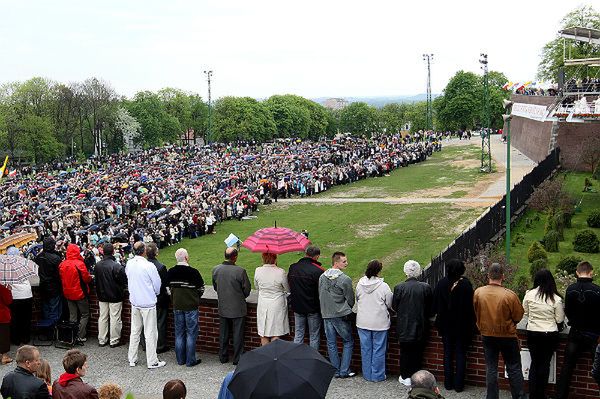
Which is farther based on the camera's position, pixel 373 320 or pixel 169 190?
pixel 169 190

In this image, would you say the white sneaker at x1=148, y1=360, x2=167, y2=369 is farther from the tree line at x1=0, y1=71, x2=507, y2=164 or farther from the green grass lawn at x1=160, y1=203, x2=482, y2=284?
the tree line at x1=0, y1=71, x2=507, y2=164

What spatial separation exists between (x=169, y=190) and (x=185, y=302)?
109ft

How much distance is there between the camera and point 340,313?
7949 millimetres

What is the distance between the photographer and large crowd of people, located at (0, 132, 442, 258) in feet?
100

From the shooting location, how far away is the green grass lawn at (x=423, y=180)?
138ft

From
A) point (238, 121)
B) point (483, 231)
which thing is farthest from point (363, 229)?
point (238, 121)

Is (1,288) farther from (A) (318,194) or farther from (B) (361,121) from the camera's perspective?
(B) (361,121)

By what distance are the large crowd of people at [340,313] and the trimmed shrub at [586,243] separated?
16075mm

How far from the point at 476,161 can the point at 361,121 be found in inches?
2873

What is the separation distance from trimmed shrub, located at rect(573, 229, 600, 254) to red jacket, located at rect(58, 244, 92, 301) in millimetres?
17762

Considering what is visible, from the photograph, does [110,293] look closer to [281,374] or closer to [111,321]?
[111,321]

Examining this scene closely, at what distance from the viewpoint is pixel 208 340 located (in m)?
9.08

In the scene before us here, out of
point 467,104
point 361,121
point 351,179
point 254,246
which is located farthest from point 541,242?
point 361,121

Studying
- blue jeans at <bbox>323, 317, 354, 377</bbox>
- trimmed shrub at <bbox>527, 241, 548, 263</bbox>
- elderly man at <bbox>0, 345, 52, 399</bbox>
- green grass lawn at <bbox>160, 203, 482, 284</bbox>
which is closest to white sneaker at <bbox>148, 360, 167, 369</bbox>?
blue jeans at <bbox>323, 317, 354, 377</bbox>
